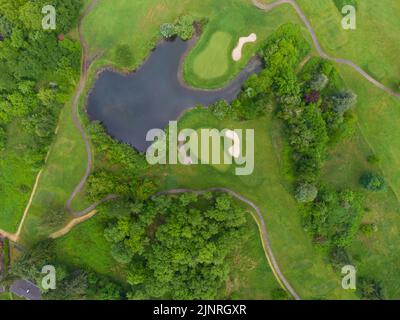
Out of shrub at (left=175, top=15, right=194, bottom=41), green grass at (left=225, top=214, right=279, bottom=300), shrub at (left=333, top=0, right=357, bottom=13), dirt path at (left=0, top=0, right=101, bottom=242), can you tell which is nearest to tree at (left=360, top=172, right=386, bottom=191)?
green grass at (left=225, top=214, right=279, bottom=300)

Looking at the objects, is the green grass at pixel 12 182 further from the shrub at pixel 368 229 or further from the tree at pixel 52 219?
the shrub at pixel 368 229

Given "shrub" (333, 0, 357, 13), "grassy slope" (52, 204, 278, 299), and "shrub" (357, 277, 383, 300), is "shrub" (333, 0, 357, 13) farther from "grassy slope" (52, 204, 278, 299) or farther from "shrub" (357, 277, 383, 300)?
"shrub" (357, 277, 383, 300)

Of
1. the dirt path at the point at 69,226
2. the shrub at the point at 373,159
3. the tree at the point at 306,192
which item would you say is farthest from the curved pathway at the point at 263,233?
the shrub at the point at 373,159

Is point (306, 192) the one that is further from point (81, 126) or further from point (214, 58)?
point (81, 126)

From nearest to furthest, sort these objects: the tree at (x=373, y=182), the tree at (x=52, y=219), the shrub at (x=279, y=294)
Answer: the tree at (x=373, y=182) < the tree at (x=52, y=219) < the shrub at (x=279, y=294)

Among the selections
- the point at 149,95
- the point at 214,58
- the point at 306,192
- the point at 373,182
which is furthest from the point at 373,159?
the point at 149,95
